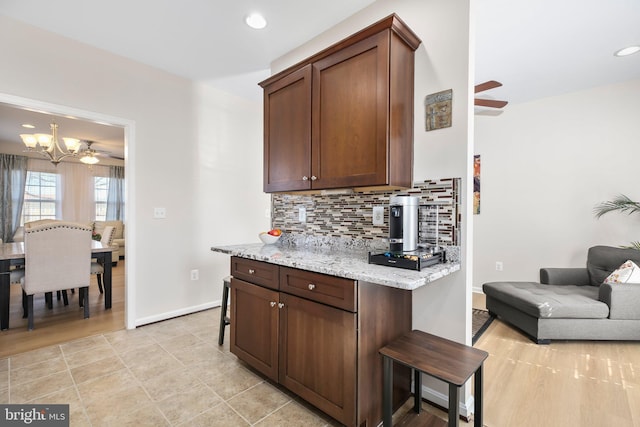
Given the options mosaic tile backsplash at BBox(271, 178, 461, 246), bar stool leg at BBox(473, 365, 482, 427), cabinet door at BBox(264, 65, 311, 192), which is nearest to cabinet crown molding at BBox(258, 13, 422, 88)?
cabinet door at BBox(264, 65, 311, 192)

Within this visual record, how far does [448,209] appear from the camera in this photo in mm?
1668

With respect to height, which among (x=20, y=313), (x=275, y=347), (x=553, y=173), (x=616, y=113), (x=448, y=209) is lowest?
(x=20, y=313)

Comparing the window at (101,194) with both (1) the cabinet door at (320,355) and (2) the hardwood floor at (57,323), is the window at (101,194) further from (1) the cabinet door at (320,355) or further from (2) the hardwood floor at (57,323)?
(1) the cabinet door at (320,355)

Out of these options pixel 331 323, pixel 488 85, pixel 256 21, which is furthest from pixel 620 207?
→ pixel 256 21

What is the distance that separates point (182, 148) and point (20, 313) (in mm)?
2586

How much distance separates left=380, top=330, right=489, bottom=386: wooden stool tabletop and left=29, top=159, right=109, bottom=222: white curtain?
25.4ft

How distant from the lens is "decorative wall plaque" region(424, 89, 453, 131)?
65.9 inches

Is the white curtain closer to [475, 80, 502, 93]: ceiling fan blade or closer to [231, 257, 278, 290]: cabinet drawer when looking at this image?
[231, 257, 278, 290]: cabinet drawer

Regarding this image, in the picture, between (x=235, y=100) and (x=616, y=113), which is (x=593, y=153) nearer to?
(x=616, y=113)

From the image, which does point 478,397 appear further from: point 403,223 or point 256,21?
point 256,21

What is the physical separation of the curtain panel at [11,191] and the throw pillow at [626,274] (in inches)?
367

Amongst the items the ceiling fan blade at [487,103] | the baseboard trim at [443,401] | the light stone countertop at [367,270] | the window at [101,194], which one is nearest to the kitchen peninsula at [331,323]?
the light stone countertop at [367,270]

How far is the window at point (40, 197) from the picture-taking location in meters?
5.97

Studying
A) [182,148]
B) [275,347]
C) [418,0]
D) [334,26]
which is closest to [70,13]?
[182,148]
